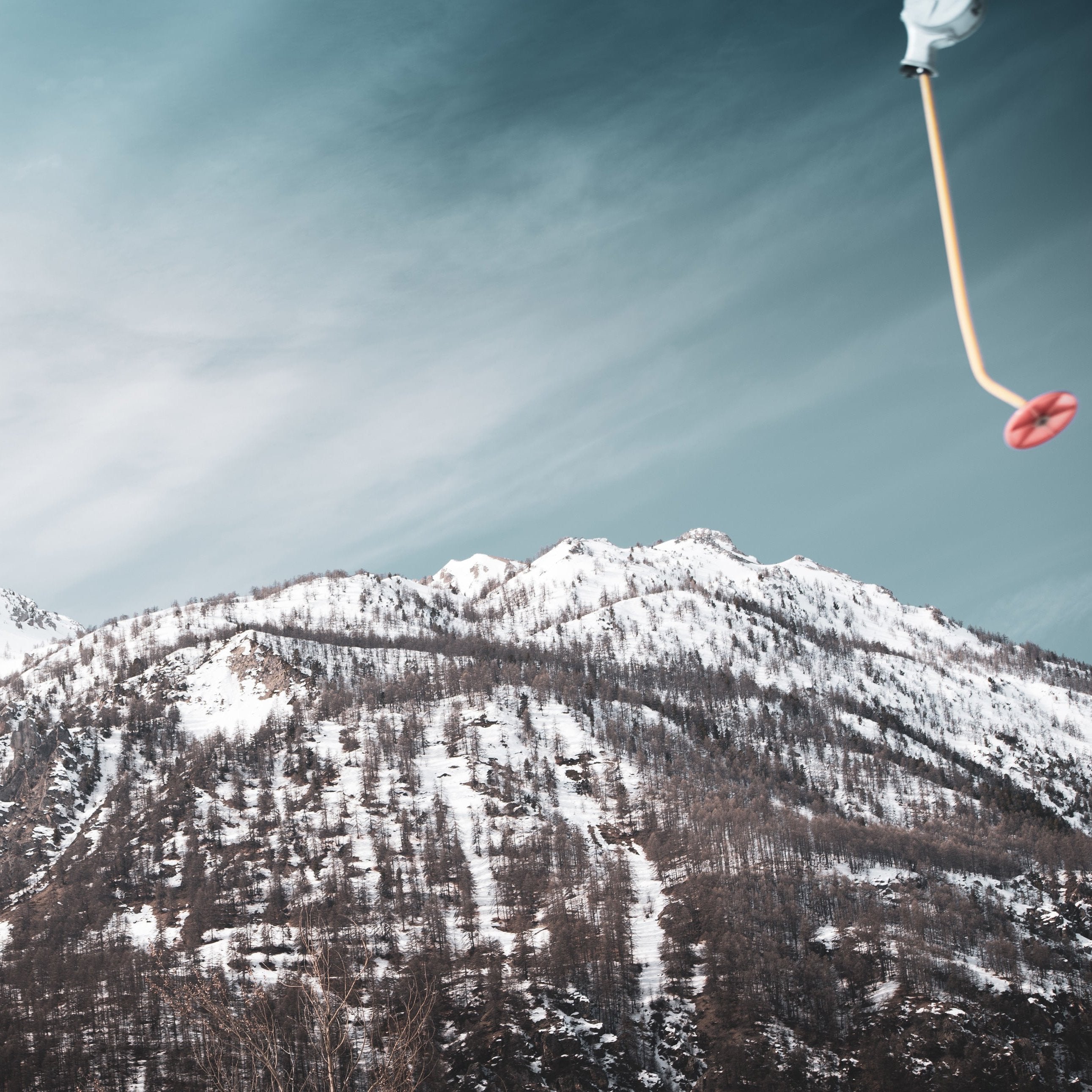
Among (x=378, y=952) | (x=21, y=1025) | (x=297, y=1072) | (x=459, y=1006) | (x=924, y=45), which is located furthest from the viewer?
(x=378, y=952)

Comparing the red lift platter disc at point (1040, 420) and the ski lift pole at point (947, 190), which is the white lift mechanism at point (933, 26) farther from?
the red lift platter disc at point (1040, 420)

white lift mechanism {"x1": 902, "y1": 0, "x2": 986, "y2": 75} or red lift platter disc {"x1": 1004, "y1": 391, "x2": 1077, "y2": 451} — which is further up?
white lift mechanism {"x1": 902, "y1": 0, "x2": 986, "y2": 75}

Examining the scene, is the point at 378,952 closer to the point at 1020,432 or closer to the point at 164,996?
the point at 164,996

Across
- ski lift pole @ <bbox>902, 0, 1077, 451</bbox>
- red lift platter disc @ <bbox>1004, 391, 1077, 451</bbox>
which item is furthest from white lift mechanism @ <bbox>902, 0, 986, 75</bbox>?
red lift platter disc @ <bbox>1004, 391, 1077, 451</bbox>

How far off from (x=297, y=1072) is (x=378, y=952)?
4405cm

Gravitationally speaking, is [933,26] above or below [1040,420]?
above

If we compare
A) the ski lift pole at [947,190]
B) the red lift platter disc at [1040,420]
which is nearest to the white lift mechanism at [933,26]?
the ski lift pole at [947,190]

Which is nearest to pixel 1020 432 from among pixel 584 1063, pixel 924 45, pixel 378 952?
pixel 924 45

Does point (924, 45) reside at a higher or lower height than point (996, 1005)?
higher

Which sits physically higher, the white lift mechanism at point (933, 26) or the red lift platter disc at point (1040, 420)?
the white lift mechanism at point (933, 26)

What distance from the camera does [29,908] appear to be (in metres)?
199

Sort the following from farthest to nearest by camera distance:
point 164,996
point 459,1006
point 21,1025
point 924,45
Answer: point 459,1006 < point 21,1025 < point 164,996 < point 924,45

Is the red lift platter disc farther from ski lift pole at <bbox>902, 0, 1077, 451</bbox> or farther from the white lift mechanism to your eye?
the white lift mechanism

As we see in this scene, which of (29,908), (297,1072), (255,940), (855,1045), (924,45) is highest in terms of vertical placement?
(29,908)
